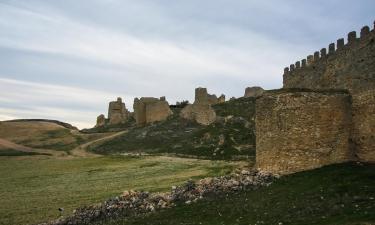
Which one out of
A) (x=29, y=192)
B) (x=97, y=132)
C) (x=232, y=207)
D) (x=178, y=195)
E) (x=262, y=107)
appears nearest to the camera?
(x=232, y=207)

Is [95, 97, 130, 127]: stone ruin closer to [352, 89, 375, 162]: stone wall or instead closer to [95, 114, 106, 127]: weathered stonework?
[95, 114, 106, 127]: weathered stonework

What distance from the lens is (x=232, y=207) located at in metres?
24.9

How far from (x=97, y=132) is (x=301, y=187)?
263ft

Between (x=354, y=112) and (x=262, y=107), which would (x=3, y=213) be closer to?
(x=262, y=107)

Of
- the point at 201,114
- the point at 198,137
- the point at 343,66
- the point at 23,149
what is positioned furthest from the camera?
the point at 201,114

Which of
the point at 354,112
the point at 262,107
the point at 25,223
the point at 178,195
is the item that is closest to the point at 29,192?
the point at 25,223

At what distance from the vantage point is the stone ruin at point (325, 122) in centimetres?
3044

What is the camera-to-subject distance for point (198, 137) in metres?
72.1

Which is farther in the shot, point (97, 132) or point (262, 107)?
point (97, 132)

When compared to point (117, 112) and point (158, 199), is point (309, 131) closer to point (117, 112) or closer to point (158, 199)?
point (158, 199)

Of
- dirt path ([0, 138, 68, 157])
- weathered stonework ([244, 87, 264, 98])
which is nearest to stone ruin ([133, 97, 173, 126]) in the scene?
weathered stonework ([244, 87, 264, 98])

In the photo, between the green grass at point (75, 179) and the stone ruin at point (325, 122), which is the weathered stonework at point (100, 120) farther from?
the stone ruin at point (325, 122)

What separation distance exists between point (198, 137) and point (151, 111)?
26074 mm

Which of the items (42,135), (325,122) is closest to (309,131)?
(325,122)
